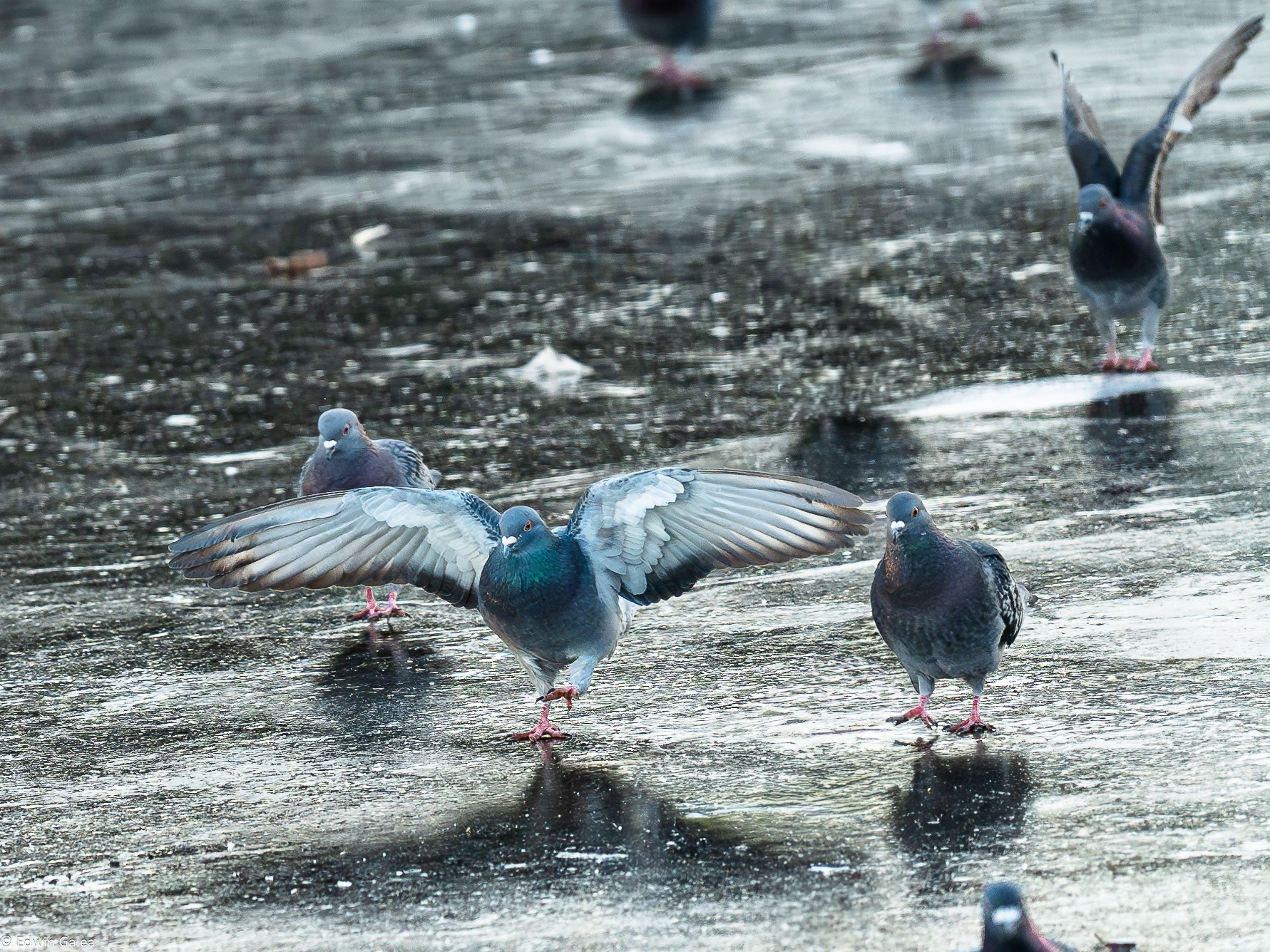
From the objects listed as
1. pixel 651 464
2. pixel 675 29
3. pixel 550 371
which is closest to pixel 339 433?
pixel 651 464

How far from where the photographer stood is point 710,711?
16.6 ft

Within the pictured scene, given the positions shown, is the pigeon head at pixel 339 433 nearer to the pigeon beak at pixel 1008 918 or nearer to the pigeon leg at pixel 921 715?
the pigeon leg at pixel 921 715

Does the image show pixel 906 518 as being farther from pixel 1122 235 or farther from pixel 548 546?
pixel 1122 235

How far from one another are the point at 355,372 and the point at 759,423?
2.24 meters

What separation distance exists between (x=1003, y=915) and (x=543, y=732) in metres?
1.97

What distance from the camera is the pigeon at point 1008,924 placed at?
10.6 ft

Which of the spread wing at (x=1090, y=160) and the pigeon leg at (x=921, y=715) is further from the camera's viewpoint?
the spread wing at (x=1090, y=160)

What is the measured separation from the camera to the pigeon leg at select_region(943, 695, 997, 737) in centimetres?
478

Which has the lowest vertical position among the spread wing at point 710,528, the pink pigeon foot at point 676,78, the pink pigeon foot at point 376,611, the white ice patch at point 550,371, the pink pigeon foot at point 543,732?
the pink pigeon foot at point 376,611

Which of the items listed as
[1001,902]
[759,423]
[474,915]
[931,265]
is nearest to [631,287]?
[931,265]

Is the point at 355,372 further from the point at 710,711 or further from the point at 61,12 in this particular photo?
the point at 61,12

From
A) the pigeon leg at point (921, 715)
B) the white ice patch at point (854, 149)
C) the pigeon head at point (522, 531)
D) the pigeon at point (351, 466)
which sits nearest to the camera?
the pigeon head at point (522, 531)

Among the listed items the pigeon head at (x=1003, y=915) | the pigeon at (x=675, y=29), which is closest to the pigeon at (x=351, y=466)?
the pigeon head at (x=1003, y=915)

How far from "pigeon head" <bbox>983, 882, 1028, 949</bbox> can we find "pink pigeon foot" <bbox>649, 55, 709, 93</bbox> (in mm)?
11943
